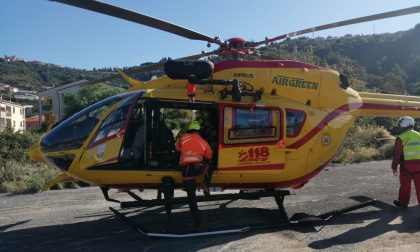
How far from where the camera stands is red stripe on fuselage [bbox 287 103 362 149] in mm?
7996

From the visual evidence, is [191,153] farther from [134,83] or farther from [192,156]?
[134,83]

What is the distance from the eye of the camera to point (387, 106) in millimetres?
9133

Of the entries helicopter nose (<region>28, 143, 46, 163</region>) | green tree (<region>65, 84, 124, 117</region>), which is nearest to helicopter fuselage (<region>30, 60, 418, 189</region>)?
helicopter nose (<region>28, 143, 46, 163</region>)

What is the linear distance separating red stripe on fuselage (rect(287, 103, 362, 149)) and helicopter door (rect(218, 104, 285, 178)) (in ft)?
1.49

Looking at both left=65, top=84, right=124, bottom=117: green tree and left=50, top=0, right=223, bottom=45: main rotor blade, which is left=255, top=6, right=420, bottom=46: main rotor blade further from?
left=65, top=84, right=124, bottom=117: green tree

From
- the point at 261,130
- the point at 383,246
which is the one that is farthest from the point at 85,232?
the point at 383,246

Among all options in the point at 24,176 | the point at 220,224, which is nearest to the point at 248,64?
the point at 220,224

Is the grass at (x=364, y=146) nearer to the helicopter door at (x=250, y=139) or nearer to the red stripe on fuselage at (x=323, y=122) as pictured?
the red stripe on fuselage at (x=323, y=122)

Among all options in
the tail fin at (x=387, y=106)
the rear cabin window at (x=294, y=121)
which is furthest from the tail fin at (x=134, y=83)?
the tail fin at (x=387, y=106)

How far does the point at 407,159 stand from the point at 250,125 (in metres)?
3.57

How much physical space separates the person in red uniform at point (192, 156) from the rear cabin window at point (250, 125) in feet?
1.87

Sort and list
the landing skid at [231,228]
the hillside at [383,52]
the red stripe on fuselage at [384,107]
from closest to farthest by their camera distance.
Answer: the landing skid at [231,228] < the red stripe on fuselage at [384,107] < the hillside at [383,52]

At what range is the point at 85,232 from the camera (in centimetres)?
738

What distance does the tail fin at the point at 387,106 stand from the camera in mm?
8977
